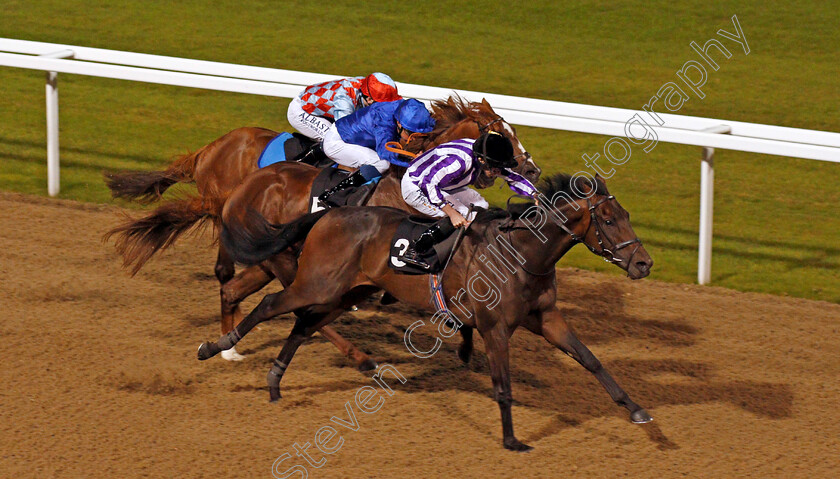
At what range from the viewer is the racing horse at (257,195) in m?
5.71

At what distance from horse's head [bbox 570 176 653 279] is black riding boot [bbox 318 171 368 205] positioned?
Result: 4.69 ft

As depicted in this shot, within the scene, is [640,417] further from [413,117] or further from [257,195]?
[257,195]

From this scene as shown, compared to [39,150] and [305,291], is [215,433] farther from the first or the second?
[39,150]

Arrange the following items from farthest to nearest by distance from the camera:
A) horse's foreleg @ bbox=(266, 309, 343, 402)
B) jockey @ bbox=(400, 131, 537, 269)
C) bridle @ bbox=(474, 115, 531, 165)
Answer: bridle @ bbox=(474, 115, 531, 165), horse's foreleg @ bbox=(266, 309, 343, 402), jockey @ bbox=(400, 131, 537, 269)

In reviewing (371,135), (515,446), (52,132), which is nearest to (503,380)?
(515,446)

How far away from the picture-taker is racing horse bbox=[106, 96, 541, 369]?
5.71 meters

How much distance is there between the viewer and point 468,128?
5.65m

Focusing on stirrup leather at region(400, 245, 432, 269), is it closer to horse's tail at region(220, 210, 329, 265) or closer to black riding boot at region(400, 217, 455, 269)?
black riding boot at region(400, 217, 455, 269)

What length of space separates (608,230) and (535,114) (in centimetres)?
267

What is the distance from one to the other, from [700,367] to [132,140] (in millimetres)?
5711

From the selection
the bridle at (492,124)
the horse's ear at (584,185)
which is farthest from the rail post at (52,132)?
the horse's ear at (584,185)

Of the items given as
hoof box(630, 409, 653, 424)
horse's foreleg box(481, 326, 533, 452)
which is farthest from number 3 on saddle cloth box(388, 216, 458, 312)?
hoof box(630, 409, 653, 424)

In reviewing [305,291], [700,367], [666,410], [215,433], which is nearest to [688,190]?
[700,367]

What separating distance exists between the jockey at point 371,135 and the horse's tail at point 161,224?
0.79 metres
